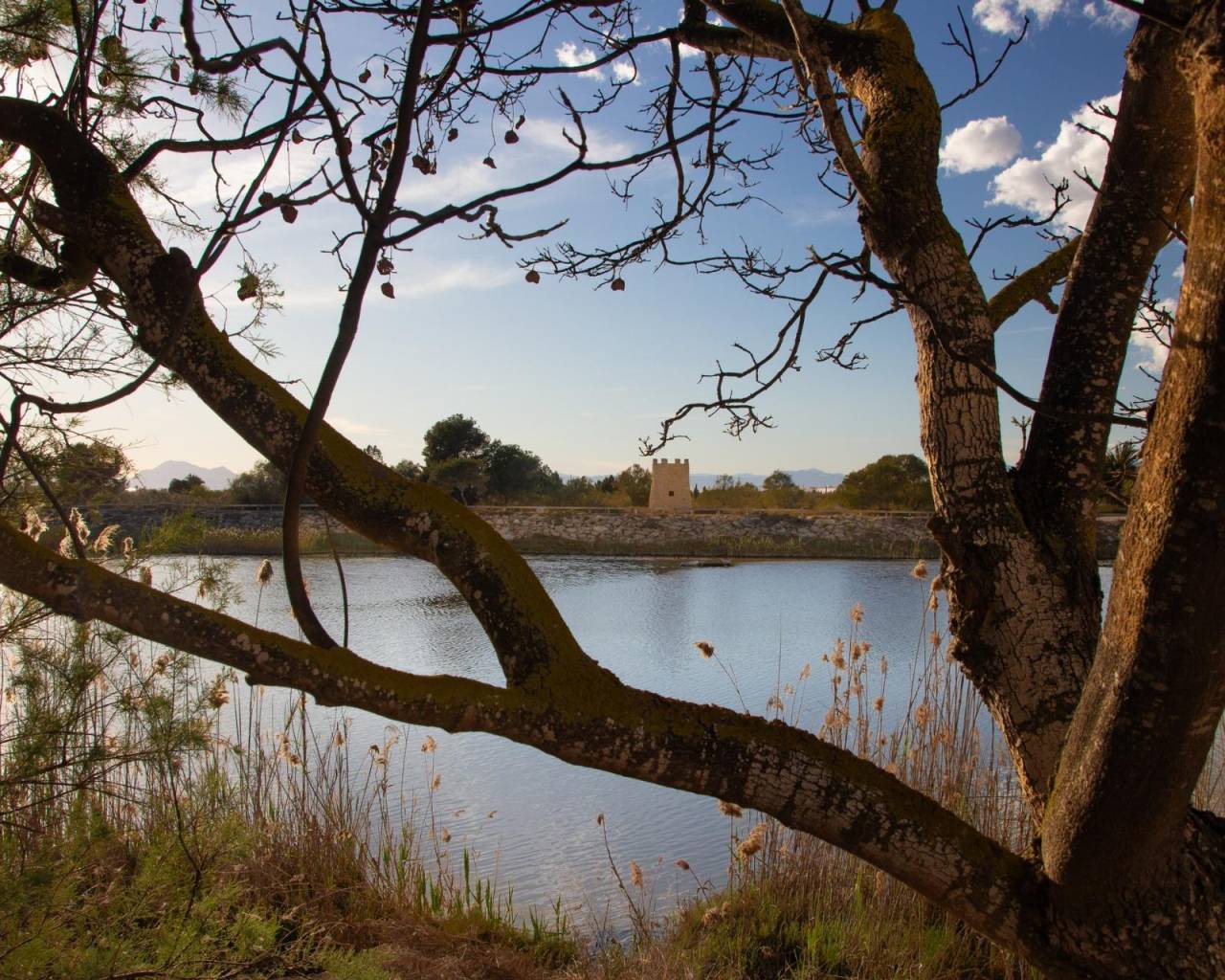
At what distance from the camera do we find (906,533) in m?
13.1

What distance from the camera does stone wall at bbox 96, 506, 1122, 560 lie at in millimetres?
12875

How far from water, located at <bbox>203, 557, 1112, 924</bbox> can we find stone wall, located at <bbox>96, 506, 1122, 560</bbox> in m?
2.26

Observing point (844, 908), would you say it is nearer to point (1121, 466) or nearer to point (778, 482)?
point (1121, 466)

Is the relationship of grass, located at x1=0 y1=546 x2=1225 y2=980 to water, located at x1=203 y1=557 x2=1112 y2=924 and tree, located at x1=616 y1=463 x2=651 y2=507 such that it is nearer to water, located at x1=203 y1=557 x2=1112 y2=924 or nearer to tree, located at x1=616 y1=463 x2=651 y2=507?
water, located at x1=203 y1=557 x2=1112 y2=924

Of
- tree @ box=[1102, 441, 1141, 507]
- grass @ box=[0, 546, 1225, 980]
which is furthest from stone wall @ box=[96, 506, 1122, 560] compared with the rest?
tree @ box=[1102, 441, 1141, 507]

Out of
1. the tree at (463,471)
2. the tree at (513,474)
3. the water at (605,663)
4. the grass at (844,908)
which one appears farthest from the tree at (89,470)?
the tree at (513,474)

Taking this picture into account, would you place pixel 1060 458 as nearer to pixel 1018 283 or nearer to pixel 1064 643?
pixel 1064 643

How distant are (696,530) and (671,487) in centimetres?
278

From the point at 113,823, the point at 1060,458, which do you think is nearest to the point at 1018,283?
the point at 1060,458

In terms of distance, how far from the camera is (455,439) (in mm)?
20297

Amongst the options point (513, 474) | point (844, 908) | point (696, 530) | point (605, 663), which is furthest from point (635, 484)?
point (844, 908)

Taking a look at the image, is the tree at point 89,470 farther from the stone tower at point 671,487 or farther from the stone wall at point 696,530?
the stone tower at point 671,487

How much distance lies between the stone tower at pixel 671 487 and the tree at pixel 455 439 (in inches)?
192

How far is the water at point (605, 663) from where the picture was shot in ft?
11.2
